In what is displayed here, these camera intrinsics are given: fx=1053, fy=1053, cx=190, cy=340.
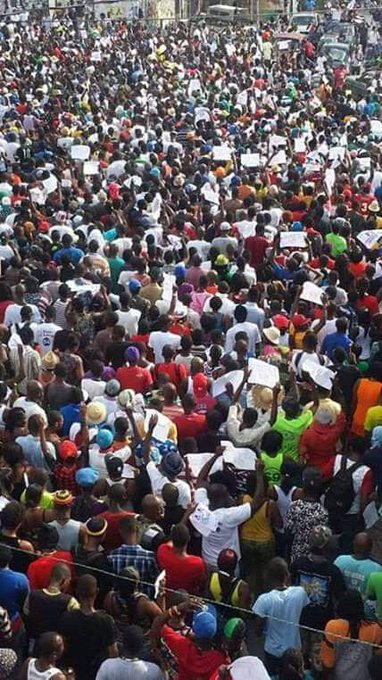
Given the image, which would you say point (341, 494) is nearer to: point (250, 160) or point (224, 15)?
point (250, 160)

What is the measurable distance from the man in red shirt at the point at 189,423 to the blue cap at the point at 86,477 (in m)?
1.09

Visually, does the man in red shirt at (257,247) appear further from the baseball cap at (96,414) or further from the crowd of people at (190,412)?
the baseball cap at (96,414)

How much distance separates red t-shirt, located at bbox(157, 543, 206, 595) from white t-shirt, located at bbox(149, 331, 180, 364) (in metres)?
3.13

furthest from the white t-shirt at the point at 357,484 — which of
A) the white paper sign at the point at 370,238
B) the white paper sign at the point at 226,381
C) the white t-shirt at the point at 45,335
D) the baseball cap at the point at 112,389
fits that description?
the white paper sign at the point at 370,238

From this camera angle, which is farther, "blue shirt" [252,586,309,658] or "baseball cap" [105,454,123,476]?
"baseball cap" [105,454,123,476]

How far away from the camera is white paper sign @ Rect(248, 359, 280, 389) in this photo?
25.5 feet

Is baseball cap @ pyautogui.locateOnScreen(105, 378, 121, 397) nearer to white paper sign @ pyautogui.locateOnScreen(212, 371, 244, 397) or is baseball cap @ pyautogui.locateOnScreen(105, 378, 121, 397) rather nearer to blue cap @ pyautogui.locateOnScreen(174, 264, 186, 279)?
white paper sign @ pyautogui.locateOnScreen(212, 371, 244, 397)

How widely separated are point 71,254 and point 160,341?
2718 millimetres

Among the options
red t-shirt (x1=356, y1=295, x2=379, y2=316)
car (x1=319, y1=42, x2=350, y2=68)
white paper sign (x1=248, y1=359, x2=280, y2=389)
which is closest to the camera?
Result: white paper sign (x1=248, y1=359, x2=280, y2=389)

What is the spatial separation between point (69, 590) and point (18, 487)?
115 centimetres

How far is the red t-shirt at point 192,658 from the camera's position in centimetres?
533

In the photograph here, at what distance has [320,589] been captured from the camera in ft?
19.5


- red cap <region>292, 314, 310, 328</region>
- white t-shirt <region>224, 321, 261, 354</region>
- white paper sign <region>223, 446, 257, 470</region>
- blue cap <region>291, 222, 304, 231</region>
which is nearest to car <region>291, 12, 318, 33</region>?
blue cap <region>291, 222, 304, 231</region>

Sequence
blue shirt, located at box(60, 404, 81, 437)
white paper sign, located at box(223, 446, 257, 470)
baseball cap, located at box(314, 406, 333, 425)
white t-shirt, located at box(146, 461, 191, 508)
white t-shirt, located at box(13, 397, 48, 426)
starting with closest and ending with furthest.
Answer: white t-shirt, located at box(146, 461, 191, 508), white paper sign, located at box(223, 446, 257, 470), baseball cap, located at box(314, 406, 333, 425), white t-shirt, located at box(13, 397, 48, 426), blue shirt, located at box(60, 404, 81, 437)
